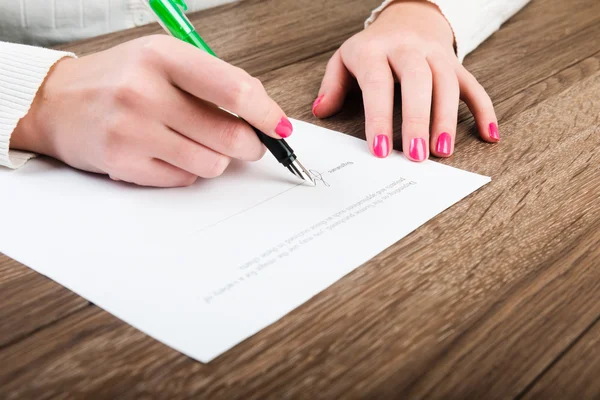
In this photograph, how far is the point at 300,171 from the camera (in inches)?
18.5

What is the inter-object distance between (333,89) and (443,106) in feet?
0.40

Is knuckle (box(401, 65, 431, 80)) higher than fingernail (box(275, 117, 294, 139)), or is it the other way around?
fingernail (box(275, 117, 294, 139))

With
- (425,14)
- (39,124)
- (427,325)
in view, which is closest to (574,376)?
(427,325)

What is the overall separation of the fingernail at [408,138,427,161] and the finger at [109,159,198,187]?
198mm

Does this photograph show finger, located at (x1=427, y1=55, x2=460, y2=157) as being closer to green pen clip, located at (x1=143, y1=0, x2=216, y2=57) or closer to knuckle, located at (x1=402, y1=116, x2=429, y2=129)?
knuckle, located at (x1=402, y1=116, x2=429, y2=129)

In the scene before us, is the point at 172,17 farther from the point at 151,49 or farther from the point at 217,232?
the point at 217,232

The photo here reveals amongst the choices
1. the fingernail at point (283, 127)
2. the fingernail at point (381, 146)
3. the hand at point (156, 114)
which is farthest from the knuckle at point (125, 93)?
the fingernail at point (381, 146)

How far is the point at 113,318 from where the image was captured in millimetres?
329

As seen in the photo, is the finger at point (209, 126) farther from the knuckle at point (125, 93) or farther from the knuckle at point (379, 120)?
the knuckle at point (379, 120)

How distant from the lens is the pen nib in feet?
1.53

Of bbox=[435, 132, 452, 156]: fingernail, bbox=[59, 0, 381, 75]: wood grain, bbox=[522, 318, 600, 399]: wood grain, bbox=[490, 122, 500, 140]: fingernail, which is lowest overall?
bbox=[59, 0, 381, 75]: wood grain

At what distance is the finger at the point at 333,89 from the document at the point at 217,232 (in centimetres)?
9

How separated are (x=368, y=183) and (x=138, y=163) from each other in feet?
0.62

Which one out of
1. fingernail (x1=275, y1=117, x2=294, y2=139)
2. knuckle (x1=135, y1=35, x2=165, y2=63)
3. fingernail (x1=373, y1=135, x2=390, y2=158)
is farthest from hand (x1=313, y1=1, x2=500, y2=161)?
knuckle (x1=135, y1=35, x2=165, y2=63)
